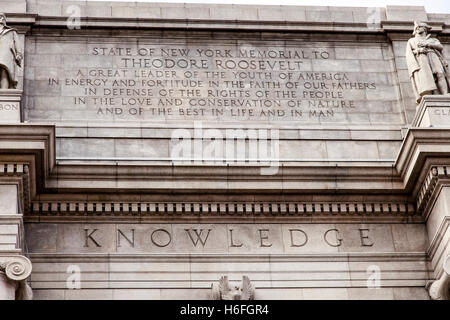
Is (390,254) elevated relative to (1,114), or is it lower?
lower

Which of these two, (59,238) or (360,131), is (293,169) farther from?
(59,238)

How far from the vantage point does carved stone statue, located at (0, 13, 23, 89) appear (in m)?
25.8

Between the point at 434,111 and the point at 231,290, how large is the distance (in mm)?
5842

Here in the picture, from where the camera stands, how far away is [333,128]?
2727 cm

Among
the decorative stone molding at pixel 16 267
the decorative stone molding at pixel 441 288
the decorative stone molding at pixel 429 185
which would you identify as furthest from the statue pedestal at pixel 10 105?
the decorative stone molding at pixel 441 288

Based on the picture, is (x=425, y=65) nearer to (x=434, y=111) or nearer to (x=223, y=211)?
(x=434, y=111)

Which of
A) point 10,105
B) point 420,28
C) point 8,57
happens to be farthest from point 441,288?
point 8,57

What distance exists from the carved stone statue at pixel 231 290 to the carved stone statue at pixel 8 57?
6.18 m

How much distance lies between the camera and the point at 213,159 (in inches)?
1033

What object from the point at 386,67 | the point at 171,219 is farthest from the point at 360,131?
the point at 171,219

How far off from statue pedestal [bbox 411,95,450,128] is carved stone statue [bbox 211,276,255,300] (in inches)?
201

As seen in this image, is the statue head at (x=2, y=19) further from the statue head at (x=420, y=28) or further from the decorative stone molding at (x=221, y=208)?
the statue head at (x=420, y=28)

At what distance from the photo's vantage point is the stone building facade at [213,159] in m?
24.4

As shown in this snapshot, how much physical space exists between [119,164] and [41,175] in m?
1.63
